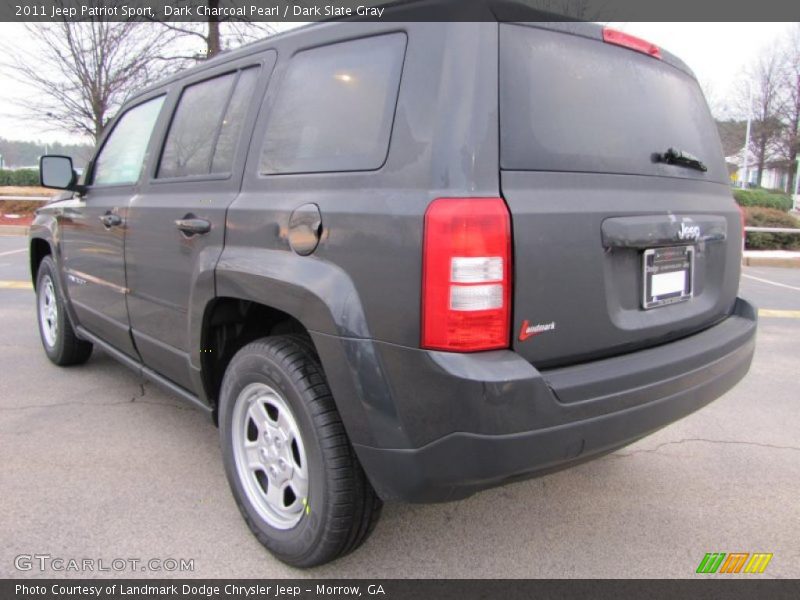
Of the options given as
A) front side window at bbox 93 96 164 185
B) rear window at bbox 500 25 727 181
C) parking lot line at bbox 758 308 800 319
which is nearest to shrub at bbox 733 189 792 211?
parking lot line at bbox 758 308 800 319

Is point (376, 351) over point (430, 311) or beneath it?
beneath

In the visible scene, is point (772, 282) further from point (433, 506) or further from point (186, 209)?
point (186, 209)

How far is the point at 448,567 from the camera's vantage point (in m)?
2.29

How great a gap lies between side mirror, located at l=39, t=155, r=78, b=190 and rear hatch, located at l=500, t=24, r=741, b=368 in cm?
309

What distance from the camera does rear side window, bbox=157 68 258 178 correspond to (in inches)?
101

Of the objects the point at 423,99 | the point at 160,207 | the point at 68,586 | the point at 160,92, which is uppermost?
the point at 160,92

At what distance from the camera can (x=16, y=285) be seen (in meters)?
8.00

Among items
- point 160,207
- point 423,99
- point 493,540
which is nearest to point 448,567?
point 493,540

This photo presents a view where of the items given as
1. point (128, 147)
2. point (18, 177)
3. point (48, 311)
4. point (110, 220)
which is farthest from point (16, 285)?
point (18, 177)

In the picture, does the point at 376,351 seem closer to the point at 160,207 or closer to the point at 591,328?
the point at 591,328

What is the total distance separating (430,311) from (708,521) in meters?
1.78

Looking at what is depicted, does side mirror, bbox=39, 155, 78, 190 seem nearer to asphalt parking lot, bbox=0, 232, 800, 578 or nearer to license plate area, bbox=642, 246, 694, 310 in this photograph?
asphalt parking lot, bbox=0, 232, 800, 578

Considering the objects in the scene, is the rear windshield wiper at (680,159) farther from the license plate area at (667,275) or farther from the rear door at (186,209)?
the rear door at (186,209)

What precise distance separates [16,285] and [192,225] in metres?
6.85
